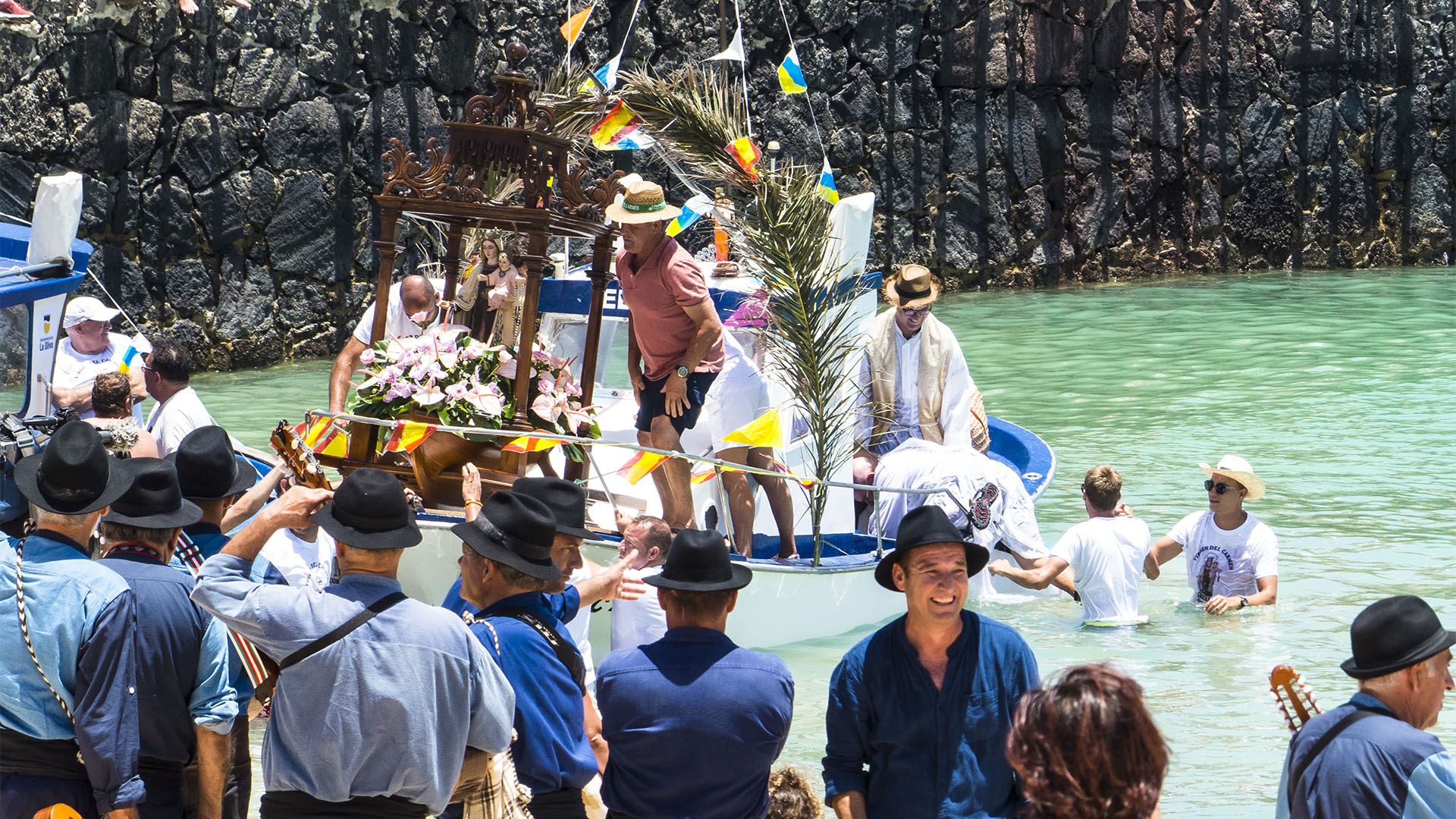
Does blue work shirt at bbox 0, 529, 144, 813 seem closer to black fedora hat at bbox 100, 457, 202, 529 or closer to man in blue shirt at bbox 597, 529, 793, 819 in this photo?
black fedora hat at bbox 100, 457, 202, 529

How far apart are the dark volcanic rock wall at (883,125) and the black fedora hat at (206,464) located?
13666 millimetres

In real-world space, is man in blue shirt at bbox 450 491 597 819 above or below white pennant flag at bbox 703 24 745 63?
below

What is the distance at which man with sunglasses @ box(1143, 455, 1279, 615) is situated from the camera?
27.2 feet

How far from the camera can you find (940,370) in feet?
30.5

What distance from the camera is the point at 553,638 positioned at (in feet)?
13.6

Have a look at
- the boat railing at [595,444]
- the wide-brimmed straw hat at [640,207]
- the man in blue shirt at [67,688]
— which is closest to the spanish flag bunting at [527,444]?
the boat railing at [595,444]

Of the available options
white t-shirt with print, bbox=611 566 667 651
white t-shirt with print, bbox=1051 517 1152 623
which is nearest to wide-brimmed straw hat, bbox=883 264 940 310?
white t-shirt with print, bbox=1051 517 1152 623

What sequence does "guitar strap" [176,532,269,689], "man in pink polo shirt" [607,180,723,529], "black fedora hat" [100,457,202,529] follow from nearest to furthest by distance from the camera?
1. "black fedora hat" [100,457,202,529]
2. "guitar strap" [176,532,269,689]
3. "man in pink polo shirt" [607,180,723,529]

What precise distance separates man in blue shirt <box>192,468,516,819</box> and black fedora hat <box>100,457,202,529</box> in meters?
0.60

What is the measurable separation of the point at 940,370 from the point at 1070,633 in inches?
67.0

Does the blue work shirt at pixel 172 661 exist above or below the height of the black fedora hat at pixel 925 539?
below

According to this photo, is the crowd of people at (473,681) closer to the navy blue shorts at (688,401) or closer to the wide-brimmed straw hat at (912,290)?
the navy blue shorts at (688,401)

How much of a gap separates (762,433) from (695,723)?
160 inches

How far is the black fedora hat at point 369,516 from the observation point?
3.77m
